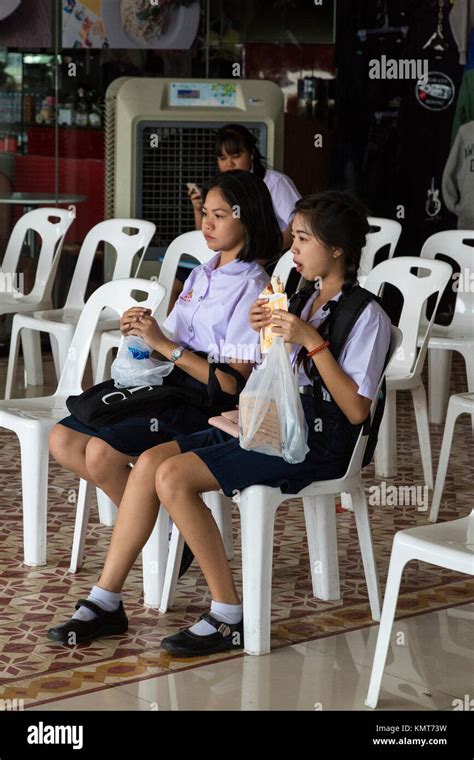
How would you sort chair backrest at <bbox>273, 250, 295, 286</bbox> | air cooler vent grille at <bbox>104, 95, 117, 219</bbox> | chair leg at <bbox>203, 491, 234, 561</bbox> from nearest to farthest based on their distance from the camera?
1. chair leg at <bbox>203, 491, 234, 561</bbox>
2. chair backrest at <bbox>273, 250, 295, 286</bbox>
3. air cooler vent grille at <bbox>104, 95, 117, 219</bbox>

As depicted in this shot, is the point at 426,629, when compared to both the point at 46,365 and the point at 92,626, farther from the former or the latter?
the point at 46,365

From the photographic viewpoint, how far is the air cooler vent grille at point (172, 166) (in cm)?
630

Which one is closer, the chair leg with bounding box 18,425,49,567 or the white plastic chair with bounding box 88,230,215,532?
the chair leg with bounding box 18,425,49,567

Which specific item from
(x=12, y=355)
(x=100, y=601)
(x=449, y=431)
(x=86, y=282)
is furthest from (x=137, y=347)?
(x=12, y=355)

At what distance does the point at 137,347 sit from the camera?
3420mm

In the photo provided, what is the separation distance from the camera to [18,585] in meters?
3.62

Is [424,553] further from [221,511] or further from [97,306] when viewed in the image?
[97,306]

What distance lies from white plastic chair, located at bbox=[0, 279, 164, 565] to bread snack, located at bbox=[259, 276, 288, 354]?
0.61 m

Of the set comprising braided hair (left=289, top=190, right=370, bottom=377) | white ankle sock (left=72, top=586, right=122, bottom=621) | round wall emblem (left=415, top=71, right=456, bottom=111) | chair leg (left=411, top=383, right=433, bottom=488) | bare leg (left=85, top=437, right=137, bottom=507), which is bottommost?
white ankle sock (left=72, top=586, right=122, bottom=621)

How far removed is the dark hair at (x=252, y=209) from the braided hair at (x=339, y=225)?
0.24 metres

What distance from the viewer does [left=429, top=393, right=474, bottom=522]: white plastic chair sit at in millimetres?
4145

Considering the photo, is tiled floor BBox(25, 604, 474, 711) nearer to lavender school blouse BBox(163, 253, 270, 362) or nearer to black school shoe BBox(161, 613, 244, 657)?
black school shoe BBox(161, 613, 244, 657)

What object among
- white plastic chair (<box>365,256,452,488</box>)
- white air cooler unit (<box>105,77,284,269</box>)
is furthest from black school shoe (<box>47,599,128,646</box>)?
white air cooler unit (<box>105,77,284,269</box>)
